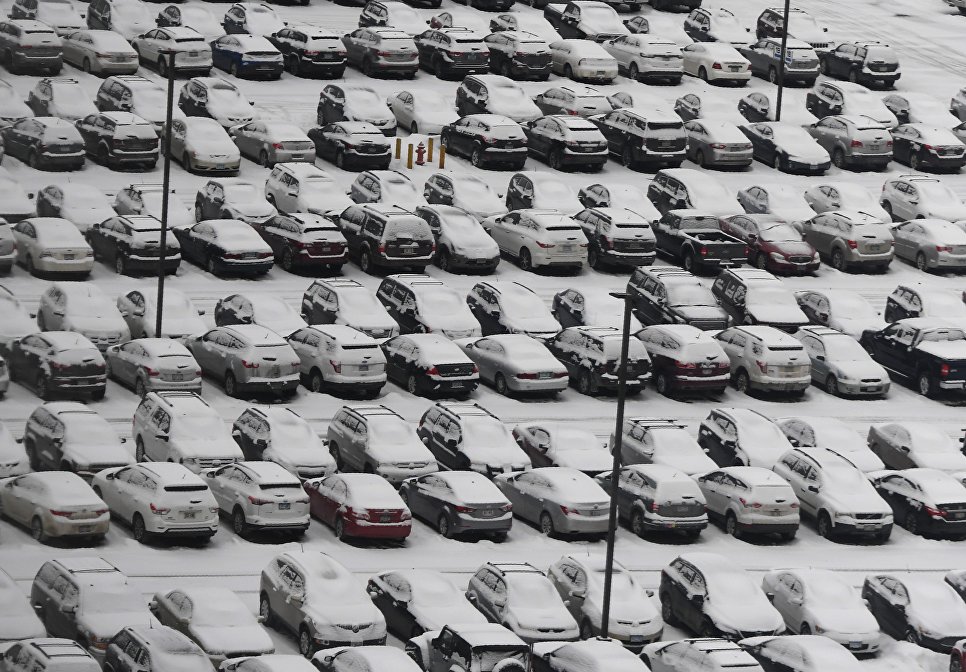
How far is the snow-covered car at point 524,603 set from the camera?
35781 millimetres

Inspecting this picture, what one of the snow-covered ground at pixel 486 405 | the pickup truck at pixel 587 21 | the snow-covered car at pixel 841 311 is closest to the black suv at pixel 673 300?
the snow-covered ground at pixel 486 405

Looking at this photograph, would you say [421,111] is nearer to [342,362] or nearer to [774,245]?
[774,245]

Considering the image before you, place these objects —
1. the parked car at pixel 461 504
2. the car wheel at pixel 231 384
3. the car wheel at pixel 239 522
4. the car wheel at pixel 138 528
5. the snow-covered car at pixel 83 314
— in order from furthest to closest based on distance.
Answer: the snow-covered car at pixel 83 314 < the car wheel at pixel 231 384 < the parked car at pixel 461 504 < the car wheel at pixel 239 522 < the car wheel at pixel 138 528

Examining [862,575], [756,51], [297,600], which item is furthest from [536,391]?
[756,51]

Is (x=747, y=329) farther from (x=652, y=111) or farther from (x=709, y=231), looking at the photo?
(x=652, y=111)

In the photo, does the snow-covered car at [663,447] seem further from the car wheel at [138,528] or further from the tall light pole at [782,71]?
the tall light pole at [782,71]

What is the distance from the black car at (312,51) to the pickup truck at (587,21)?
9.89m

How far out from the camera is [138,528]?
3884 centimetres

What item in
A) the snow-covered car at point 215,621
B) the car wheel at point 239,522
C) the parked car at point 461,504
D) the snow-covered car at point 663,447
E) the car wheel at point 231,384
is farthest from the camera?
the car wheel at point 231,384

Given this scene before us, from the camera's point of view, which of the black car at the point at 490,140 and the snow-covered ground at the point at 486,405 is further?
the black car at the point at 490,140

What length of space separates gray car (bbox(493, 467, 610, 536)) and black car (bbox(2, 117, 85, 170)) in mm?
20086

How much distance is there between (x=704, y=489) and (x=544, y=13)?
→ 35298mm

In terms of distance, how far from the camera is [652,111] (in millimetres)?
63625

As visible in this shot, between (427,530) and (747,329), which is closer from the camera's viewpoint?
(427,530)
